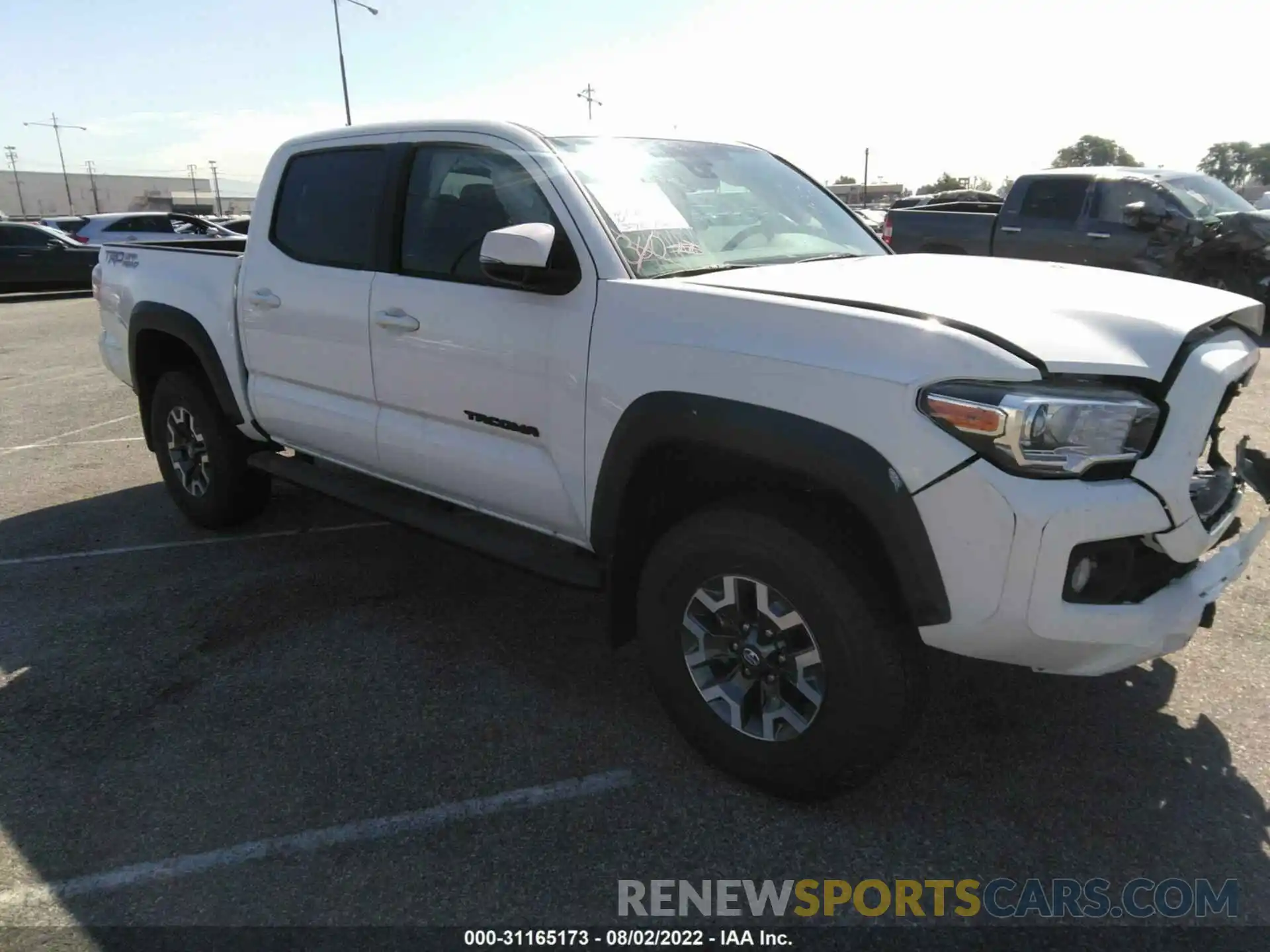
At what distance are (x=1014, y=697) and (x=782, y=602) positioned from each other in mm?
1247

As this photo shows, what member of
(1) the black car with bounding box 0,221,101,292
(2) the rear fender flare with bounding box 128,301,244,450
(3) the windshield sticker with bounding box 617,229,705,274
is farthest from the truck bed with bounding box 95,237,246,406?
(1) the black car with bounding box 0,221,101,292

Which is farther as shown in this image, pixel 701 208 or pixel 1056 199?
pixel 1056 199

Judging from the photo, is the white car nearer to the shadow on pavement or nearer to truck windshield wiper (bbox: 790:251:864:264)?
the shadow on pavement

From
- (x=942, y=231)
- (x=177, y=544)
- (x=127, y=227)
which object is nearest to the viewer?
(x=177, y=544)

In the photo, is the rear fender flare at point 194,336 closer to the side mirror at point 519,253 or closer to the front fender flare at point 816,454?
the side mirror at point 519,253

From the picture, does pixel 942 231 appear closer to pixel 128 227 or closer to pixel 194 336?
pixel 194 336

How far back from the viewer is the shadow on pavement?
2600 millimetres

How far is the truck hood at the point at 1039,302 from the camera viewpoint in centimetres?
229

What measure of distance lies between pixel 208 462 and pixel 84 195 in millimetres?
116551

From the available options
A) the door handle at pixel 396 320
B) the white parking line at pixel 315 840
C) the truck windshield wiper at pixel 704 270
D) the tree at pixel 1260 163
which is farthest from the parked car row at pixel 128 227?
the tree at pixel 1260 163

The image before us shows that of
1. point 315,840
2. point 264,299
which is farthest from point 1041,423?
point 264,299

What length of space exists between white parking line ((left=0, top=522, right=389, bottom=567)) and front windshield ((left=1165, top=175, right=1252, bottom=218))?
30.5 ft

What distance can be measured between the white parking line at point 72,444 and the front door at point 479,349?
4.57 metres

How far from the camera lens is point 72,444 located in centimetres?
735
